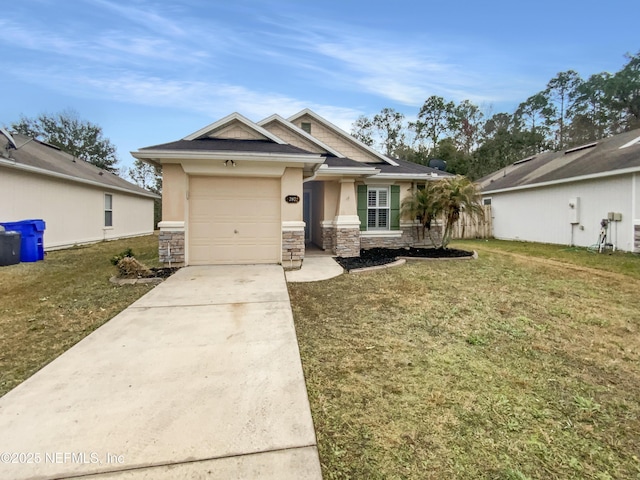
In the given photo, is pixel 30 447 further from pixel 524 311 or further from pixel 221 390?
pixel 524 311

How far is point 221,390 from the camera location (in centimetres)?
258

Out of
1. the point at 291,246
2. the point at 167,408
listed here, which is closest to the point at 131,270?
the point at 291,246

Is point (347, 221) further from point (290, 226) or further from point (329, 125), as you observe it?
point (329, 125)

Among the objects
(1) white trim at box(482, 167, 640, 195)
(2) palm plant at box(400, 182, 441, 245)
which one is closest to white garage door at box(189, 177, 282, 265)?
(2) palm plant at box(400, 182, 441, 245)

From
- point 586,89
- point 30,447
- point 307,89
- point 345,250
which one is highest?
point 586,89

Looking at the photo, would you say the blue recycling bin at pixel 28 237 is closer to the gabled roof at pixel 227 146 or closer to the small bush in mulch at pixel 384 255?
the gabled roof at pixel 227 146

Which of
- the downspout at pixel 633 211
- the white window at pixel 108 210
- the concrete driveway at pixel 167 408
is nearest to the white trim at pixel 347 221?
the concrete driveway at pixel 167 408

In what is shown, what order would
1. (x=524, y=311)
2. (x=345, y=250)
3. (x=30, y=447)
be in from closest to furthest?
(x=30, y=447) → (x=524, y=311) → (x=345, y=250)

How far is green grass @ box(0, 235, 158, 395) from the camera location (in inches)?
126

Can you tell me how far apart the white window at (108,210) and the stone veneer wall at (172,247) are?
10.1 m

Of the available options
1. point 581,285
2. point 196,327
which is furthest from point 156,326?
point 581,285

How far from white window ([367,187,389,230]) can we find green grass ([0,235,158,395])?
6.70 meters

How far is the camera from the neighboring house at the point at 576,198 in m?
10.1

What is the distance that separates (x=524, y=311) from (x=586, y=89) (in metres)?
33.6
